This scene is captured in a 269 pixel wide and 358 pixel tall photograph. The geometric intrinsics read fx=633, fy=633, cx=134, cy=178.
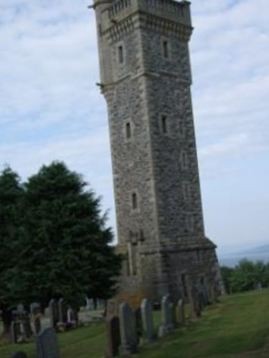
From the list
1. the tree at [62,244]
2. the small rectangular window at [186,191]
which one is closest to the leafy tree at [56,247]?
the tree at [62,244]

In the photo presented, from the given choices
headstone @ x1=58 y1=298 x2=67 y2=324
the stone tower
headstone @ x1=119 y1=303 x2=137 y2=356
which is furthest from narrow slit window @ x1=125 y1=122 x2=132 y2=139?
headstone @ x1=119 y1=303 x2=137 y2=356

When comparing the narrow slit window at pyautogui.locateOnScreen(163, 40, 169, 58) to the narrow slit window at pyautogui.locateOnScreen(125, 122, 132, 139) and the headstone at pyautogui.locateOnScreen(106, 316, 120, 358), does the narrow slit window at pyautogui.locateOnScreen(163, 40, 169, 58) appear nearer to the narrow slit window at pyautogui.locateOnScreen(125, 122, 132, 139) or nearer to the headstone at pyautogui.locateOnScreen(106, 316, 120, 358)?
the narrow slit window at pyautogui.locateOnScreen(125, 122, 132, 139)

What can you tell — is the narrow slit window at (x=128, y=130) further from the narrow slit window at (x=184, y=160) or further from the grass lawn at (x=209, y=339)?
the grass lawn at (x=209, y=339)

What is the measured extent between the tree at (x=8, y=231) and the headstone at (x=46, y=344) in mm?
16068

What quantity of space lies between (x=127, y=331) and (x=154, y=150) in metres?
21.1

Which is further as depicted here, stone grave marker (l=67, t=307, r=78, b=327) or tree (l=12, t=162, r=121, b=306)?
tree (l=12, t=162, r=121, b=306)

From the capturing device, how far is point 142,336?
17844 mm

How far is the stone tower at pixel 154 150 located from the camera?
117 feet

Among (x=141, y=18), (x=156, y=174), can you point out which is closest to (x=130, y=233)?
(x=156, y=174)

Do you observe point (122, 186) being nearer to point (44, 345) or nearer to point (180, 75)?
point (180, 75)

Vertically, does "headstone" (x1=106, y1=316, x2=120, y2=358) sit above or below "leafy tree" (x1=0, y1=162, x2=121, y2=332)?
below

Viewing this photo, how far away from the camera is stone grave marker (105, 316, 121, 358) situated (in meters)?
15.6

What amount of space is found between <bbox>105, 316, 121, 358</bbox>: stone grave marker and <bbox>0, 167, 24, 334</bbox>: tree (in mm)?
13916

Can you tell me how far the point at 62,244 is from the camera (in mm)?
28641
